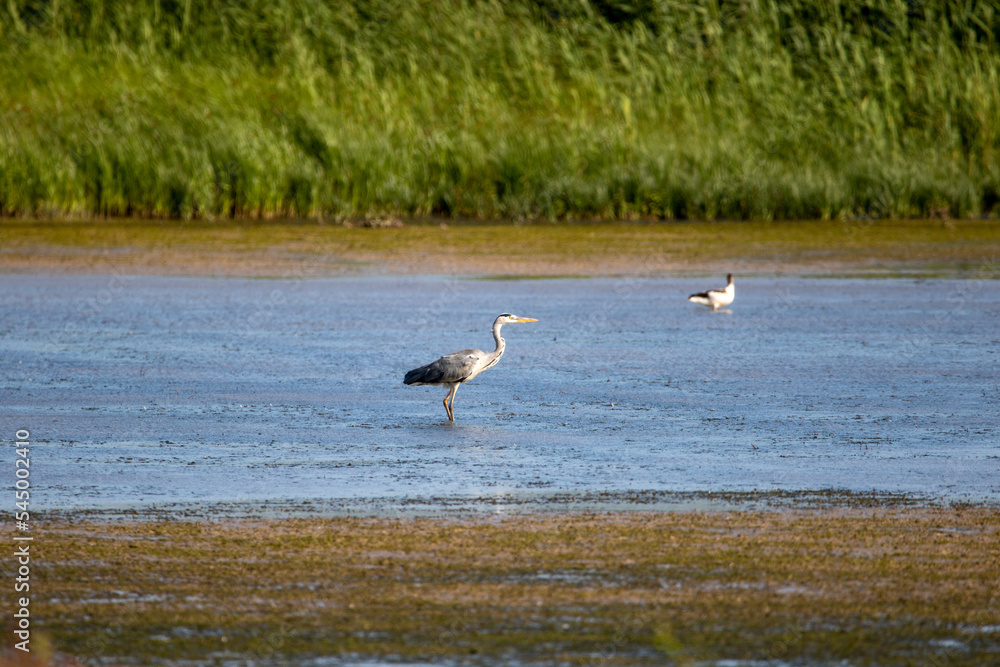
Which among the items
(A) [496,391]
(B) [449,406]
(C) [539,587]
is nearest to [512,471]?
(B) [449,406]

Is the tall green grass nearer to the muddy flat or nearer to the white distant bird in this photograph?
the muddy flat

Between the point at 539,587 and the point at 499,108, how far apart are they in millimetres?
17873

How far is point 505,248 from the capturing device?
17703mm

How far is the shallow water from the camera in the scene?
6793 millimetres

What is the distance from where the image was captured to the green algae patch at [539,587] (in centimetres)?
435

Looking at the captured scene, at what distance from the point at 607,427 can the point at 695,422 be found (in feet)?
1.73

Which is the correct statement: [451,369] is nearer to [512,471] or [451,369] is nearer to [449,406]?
[449,406]

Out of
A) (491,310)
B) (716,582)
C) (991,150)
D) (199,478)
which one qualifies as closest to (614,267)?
(491,310)

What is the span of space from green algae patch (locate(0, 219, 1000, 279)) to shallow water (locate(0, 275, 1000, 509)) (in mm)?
1109

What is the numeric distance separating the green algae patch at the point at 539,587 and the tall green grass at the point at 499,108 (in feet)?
48.2

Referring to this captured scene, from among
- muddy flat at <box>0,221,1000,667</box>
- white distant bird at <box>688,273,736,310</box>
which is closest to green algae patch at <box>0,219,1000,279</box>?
muddy flat at <box>0,221,1000,667</box>

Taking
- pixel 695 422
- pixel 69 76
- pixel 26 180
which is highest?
pixel 69 76

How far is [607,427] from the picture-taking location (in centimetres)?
802

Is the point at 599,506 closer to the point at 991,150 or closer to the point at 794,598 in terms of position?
the point at 794,598
